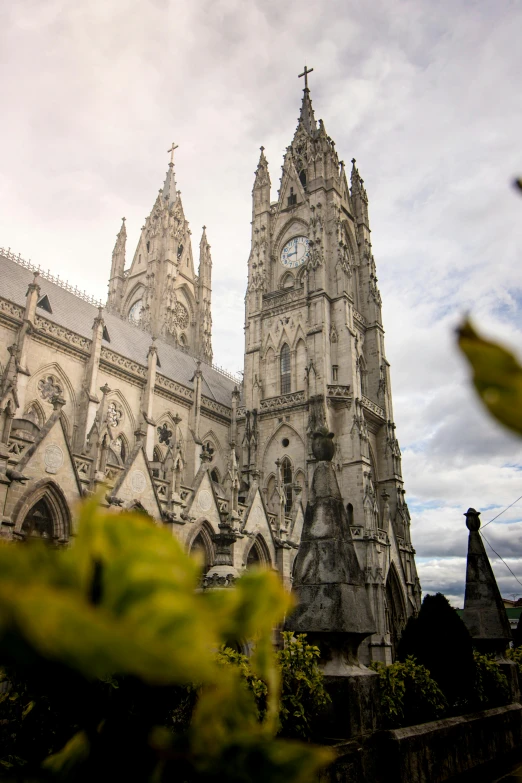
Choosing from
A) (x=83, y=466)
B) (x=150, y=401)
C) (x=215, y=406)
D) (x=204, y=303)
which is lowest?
(x=83, y=466)

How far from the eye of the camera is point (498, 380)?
3.37 ft

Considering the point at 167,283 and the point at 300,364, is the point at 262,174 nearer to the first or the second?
the point at 167,283

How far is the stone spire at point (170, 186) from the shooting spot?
180 ft

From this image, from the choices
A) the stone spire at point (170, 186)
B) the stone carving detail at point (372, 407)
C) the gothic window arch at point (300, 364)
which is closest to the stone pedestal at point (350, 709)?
the gothic window arch at point (300, 364)

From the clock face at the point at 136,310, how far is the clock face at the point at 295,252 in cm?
1752

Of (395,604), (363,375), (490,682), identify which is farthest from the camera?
(363,375)

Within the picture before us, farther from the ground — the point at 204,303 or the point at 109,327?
the point at 204,303

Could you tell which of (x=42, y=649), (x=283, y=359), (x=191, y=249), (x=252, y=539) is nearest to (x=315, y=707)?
(x=42, y=649)

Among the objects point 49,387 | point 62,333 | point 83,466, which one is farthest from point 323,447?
point 62,333

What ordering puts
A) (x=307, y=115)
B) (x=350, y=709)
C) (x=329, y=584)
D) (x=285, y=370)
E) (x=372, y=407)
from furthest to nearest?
(x=307, y=115), (x=285, y=370), (x=372, y=407), (x=329, y=584), (x=350, y=709)

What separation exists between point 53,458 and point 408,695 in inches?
470

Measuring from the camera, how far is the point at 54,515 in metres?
15.7

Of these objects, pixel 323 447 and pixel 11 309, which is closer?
pixel 323 447

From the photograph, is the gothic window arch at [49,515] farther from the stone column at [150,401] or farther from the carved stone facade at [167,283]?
the carved stone facade at [167,283]
